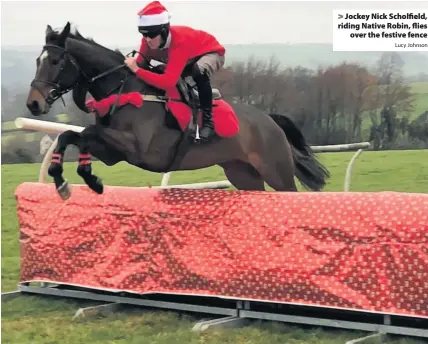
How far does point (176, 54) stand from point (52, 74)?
0.66m

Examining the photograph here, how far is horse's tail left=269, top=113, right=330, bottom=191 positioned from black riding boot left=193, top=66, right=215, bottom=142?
1052mm

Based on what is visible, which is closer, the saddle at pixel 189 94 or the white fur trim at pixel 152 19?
the white fur trim at pixel 152 19

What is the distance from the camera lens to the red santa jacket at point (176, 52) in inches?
152

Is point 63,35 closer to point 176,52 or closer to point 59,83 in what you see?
point 59,83

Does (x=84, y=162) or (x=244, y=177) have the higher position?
(x=84, y=162)

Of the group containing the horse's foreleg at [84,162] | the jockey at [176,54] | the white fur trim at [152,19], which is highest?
the white fur trim at [152,19]

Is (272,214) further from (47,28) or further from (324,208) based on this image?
(47,28)

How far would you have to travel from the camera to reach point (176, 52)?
3863 millimetres

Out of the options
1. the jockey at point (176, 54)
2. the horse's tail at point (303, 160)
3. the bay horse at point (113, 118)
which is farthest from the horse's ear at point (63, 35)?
the horse's tail at point (303, 160)

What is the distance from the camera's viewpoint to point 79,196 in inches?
169

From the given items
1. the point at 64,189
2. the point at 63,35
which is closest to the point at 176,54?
the point at 63,35

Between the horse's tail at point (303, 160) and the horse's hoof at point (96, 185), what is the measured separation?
5.14ft

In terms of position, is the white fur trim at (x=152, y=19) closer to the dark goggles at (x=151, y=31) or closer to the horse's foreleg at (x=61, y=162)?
the dark goggles at (x=151, y=31)

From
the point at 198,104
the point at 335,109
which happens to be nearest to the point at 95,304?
the point at 198,104
